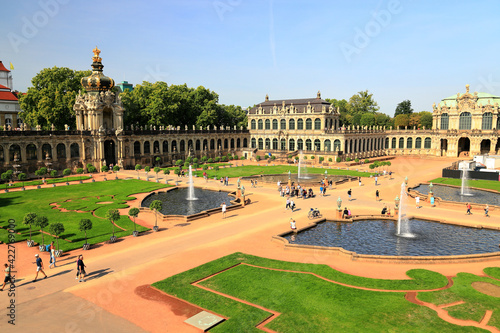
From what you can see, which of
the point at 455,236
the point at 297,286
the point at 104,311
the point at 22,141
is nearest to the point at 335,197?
the point at 455,236

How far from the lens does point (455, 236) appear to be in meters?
34.5

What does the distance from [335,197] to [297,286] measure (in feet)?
99.6

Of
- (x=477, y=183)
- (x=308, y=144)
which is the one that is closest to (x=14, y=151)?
(x=308, y=144)

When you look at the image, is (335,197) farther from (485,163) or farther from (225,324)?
(485,163)

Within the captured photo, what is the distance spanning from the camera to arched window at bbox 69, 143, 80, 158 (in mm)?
75250

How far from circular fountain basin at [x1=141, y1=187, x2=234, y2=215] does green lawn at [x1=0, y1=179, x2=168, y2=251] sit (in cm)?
361

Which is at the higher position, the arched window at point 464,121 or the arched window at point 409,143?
the arched window at point 464,121

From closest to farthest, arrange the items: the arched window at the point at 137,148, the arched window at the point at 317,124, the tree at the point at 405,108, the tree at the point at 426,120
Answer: the arched window at the point at 137,148
the arched window at the point at 317,124
the tree at the point at 426,120
the tree at the point at 405,108

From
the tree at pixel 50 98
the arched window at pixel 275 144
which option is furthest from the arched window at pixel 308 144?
the tree at pixel 50 98

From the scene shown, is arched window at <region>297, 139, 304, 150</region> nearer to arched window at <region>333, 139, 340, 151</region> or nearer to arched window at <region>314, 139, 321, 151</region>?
arched window at <region>314, 139, 321, 151</region>

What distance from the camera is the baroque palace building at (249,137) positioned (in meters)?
72.5

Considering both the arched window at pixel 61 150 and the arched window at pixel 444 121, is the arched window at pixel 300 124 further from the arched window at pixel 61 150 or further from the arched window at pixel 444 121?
the arched window at pixel 61 150

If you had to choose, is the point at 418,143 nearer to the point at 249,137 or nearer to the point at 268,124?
the point at 268,124

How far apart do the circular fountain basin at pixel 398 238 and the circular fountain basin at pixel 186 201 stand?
14567mm
